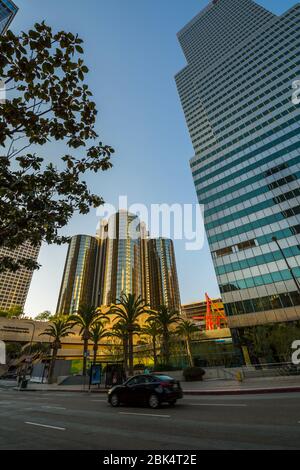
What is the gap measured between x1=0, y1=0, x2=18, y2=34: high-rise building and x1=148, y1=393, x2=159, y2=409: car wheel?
7797cm

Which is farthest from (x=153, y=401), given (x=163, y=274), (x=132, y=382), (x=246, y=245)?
(x=163, y=274)

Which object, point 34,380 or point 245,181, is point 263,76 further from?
point 34,380

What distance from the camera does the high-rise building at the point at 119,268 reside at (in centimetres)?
12988

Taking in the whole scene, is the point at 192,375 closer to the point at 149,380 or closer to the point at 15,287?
the point at 149,380

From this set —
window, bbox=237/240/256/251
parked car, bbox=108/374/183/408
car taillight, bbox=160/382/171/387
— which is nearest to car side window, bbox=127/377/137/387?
parked car, bbox=108/374/183/408

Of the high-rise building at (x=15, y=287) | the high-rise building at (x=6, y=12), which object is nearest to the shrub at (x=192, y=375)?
the high-rise building at (x=6, y=12)

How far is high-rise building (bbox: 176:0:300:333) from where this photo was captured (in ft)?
137

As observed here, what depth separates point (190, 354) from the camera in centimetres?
3722

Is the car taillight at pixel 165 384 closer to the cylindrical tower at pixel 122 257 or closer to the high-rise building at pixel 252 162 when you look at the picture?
the high-rise building at pixel 252 162

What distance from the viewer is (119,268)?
129500mm

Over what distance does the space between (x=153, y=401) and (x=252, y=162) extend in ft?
179

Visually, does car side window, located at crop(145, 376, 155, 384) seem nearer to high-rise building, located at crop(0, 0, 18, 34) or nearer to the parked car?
the parked car
